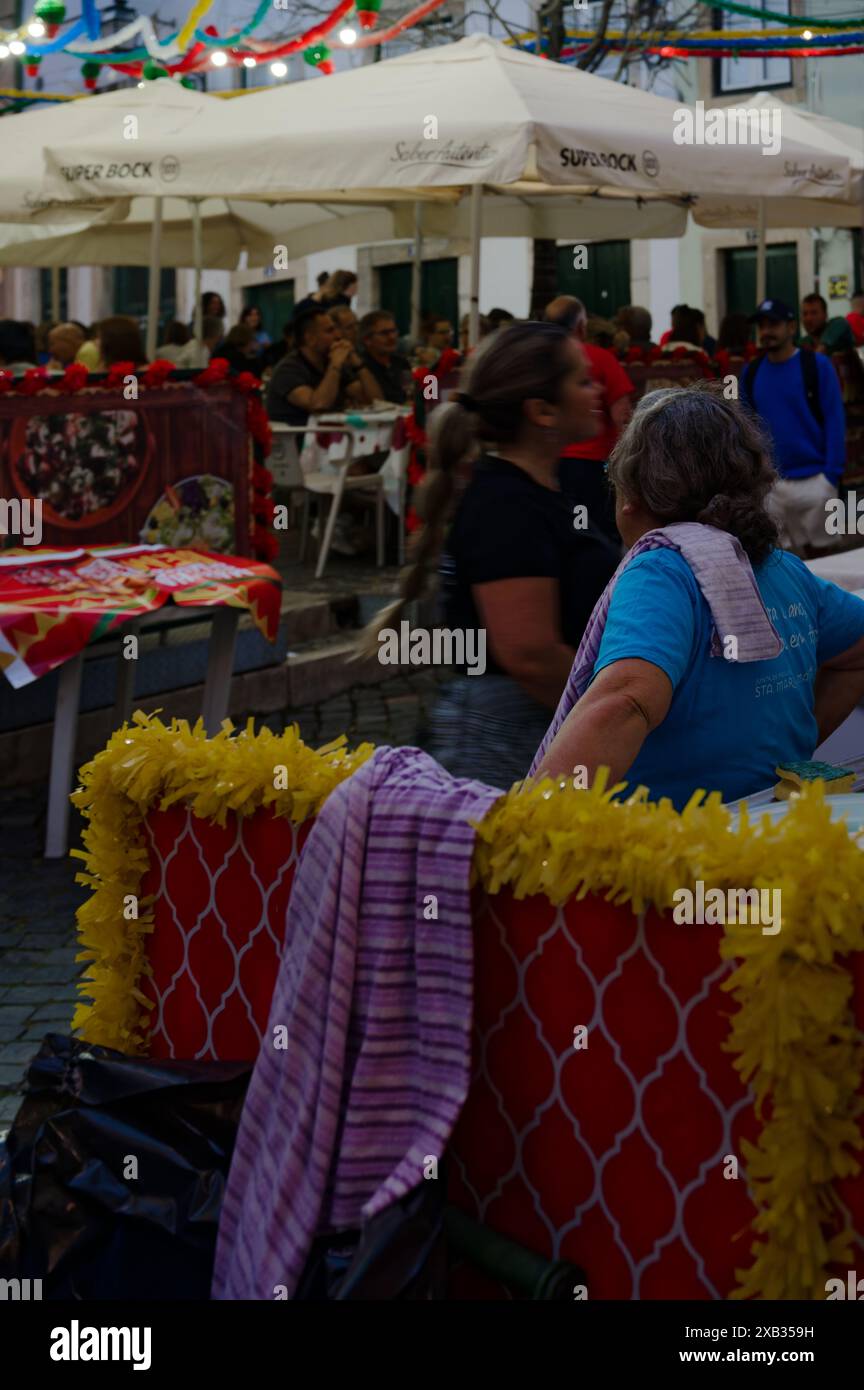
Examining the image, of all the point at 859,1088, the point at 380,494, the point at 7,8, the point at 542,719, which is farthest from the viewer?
the point at 7,8

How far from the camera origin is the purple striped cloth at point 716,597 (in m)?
3.02

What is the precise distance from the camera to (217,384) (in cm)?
918

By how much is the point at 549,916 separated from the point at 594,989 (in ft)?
0.40

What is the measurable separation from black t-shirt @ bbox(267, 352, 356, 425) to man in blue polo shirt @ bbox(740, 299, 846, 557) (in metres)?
3.18

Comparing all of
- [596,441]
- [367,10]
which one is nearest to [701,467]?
[596,441]

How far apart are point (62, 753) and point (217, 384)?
294 cm

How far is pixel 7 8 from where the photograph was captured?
36500mm

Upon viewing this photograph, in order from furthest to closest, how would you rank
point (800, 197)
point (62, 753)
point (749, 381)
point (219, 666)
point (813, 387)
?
1. point (800, 197)
2. point (749, 381)
3. point (813, 387)
4. point (219, 666)
5. point (62, 753)

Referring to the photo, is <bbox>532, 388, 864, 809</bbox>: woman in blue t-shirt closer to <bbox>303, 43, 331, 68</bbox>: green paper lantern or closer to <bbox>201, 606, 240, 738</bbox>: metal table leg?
<bbox>201, 606, 240, 738</bbox>: metal table leg

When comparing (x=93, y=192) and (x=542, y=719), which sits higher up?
(x=93, y=192)

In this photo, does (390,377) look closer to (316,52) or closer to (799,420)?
(799,420)
